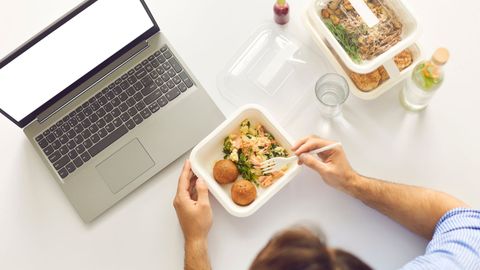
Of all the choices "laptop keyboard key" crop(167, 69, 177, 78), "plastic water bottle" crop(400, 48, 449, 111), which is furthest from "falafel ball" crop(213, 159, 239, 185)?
"plastic water bottle" crop(400, 48, 449, 111)

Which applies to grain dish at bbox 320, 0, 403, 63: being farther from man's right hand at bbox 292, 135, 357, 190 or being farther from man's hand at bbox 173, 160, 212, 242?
man's hand at bbox 173, 160, 212, 242

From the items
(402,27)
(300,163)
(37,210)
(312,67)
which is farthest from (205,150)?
(402,27)

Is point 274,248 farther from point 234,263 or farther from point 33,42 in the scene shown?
point 33,42

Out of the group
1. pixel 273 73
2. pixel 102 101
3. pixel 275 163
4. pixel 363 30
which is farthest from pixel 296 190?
pixel 102 101

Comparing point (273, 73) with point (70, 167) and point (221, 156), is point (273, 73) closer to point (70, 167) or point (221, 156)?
point (221, 156)

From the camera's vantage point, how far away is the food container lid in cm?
114

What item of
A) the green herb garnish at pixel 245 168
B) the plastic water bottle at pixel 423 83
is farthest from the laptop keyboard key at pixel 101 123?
the plastic water bottle at pixel 423 83

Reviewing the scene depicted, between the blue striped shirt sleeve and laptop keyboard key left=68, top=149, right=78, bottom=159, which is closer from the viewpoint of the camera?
the blue striped shirt sleeve

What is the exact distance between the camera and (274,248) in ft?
3.00

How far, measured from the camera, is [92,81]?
3.98 feet

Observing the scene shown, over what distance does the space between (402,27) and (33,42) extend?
2.75 feet

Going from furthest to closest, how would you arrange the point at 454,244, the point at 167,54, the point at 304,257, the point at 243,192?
the point at 167,54
the point at 243,192
the point at 454,244
the point at 304,257

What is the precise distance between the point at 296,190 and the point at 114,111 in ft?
1.63

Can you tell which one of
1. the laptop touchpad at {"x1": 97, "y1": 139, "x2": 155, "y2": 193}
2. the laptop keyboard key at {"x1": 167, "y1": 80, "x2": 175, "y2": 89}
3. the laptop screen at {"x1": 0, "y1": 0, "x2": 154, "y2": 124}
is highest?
the laptop screen at {"x1": 0, "y1": 0, "x2": 154, "y2": 124}
